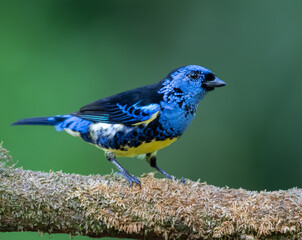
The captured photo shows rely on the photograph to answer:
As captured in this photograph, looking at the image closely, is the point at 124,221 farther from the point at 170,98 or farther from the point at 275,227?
the point at 170,98

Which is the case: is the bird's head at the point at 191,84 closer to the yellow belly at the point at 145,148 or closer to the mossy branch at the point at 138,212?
the yellow belly at the point at 145,148

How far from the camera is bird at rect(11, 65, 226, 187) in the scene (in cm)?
362

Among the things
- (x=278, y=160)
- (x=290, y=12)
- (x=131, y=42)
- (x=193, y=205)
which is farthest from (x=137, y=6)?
(x=193, y=205)

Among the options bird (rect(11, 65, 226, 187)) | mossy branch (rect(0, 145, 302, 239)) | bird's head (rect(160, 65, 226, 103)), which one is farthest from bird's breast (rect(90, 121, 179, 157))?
mossy branch (rect(0, 145, 302, 239))

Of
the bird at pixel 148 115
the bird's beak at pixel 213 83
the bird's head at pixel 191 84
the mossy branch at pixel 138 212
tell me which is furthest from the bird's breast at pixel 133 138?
the mossy branch at pixel 138 212

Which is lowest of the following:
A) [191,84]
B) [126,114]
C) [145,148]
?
[145,148]

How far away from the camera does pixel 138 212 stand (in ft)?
9.46

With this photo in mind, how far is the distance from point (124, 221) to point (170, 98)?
122 centimetres

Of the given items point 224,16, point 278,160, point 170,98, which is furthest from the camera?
point 224,16

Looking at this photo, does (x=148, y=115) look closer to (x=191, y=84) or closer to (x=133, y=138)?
(x=133, y=138)

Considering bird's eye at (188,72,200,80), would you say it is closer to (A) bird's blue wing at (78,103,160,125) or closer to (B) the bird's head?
(B) the bird's head

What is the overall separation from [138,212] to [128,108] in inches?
42.9

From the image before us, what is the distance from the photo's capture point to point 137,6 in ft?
21.7

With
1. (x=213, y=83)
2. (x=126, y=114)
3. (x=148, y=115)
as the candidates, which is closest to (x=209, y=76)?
(x=213, y=83)
